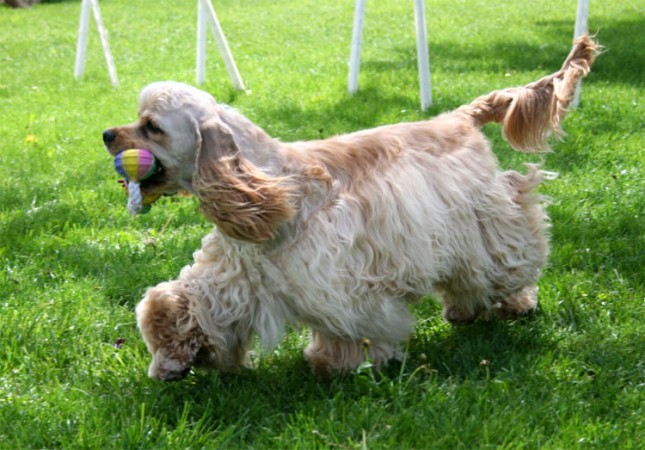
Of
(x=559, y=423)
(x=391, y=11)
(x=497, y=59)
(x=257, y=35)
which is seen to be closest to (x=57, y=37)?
(x=257, y=35)

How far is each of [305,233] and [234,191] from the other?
0.36 m

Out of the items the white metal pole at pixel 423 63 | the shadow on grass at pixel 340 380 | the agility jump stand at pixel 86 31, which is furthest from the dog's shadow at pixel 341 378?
the agility jump stand at pixel 86 31

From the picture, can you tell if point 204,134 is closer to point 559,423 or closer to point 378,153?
point 378,153

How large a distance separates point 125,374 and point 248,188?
3.29 feet

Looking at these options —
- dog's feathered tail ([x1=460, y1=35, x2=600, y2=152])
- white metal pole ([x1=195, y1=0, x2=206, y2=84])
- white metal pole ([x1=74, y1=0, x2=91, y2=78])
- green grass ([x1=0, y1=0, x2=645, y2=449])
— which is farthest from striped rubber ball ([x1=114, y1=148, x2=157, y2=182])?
white metal pole ([x1=74, y1=0, x2=91, y2=78])

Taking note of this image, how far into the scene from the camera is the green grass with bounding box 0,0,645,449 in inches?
138

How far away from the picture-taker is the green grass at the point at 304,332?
3518mm

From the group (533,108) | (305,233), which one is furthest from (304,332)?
(533,108)

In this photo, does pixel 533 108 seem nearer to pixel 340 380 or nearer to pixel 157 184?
pixel 340 380

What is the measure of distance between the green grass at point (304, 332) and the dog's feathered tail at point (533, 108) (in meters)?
0.79

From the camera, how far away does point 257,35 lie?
14.6 m

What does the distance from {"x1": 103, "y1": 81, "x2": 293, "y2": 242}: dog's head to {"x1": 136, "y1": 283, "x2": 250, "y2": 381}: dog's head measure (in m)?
0.37

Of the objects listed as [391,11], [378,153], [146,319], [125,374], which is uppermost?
[378,153]

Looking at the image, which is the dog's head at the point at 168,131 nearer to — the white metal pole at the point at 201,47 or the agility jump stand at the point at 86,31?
the white metal pole at the point at 201,47
